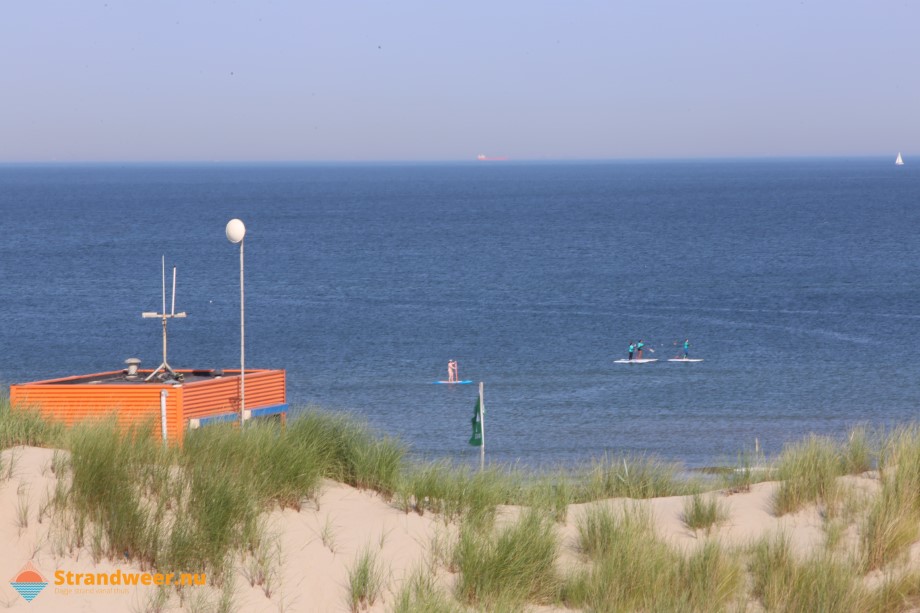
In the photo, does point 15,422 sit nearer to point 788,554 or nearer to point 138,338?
point 788,554

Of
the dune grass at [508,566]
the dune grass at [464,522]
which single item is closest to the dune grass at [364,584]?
the dune grass at [464,522]

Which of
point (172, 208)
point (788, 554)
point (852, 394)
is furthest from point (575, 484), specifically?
point (172, 208)

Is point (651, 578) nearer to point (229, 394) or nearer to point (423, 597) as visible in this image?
point (423, 597)

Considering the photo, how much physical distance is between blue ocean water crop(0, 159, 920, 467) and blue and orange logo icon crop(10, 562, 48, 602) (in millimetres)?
22716

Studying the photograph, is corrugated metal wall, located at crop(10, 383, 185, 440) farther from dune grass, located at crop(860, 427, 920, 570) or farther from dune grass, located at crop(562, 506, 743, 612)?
dune grass, located at crop(860, 427, 920, 570)

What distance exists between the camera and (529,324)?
67.3 meters

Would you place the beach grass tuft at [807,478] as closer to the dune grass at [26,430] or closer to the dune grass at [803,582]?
the dune grass at [803,582]

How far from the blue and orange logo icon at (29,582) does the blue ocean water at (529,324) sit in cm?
2272

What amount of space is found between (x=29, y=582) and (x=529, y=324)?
56.9m

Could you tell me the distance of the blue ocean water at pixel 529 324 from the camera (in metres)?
43.3

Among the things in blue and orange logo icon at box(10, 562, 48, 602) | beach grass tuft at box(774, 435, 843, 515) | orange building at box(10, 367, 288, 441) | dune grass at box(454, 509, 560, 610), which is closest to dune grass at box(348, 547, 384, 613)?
dune grass at box(454, 509, 560, 610)

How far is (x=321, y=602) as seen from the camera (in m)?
11.1

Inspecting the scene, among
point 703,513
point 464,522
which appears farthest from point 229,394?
point 703,513

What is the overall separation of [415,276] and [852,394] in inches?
1978
